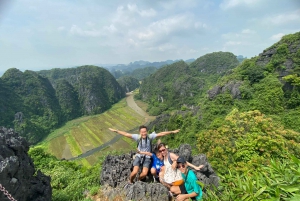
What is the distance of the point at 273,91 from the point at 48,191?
27339mm

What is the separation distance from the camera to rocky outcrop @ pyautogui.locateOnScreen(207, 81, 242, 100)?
2825 centimetres

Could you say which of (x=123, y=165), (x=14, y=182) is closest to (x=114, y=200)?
(x=123, y=165)

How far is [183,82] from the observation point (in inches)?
3182

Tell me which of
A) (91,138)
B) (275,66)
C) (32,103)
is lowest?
(91,138)

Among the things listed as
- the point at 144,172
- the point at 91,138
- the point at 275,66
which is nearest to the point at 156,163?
the point at 144,172

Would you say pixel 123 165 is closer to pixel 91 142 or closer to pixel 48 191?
pixel 48 191

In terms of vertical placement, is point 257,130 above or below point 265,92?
below

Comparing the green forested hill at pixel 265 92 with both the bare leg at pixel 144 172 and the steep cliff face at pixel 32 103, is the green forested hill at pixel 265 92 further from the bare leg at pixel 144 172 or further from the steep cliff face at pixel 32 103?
the steep cliff face at pixel 32 103

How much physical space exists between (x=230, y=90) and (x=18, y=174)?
100 ft

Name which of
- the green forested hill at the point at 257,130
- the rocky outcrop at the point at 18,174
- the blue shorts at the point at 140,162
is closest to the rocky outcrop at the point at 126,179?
the blue shorts at the point at 140,162

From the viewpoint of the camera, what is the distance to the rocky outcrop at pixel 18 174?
168 inches

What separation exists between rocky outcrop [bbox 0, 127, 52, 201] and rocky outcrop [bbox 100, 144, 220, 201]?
6.26 ft

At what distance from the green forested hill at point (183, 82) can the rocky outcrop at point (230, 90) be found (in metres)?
35.1

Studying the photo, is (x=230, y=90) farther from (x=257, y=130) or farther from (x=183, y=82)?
(x=183, y=82)
